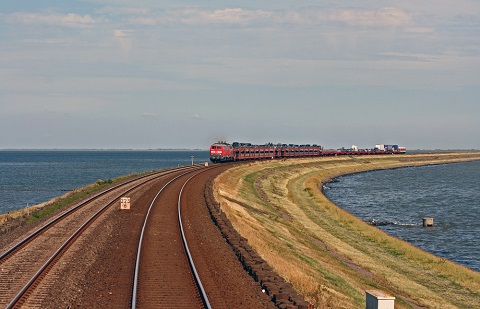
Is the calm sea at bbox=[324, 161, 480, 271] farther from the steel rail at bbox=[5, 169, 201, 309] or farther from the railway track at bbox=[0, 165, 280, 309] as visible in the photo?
the steel rail at bbox=[5, 169, 201, 309]

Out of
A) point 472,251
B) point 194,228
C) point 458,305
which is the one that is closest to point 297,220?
point 472,251

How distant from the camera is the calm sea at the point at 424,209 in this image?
139ft

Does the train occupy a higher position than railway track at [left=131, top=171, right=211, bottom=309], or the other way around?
the train

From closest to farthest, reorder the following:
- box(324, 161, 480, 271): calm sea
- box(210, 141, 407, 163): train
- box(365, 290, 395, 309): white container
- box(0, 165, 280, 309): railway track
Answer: box(365, 290, 395, 309): white container
box(0, 165, 280, 309): railway track
box(324, 161, 480, 271): calm sea
box(210, 141, 407, 163): train

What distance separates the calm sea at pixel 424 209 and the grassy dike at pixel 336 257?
10.6 ft

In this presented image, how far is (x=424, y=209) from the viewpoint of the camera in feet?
210

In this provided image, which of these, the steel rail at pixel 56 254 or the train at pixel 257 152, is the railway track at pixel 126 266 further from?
the train at pixel 257 152

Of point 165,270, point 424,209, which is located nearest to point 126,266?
point 165,270

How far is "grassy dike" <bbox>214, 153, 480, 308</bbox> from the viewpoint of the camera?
77.0 feet

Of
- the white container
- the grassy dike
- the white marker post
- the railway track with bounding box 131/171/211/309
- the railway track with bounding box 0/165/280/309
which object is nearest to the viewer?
the white container

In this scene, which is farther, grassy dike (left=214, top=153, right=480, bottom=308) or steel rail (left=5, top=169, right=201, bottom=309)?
grassy dike (left=214, top=153, right=480, bottom=308)

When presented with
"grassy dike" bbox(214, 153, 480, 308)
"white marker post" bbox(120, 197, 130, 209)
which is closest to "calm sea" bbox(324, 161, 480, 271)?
"grassy dike" bbox(214, 153, 480, 308)

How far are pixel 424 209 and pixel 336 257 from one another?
33.8 meters

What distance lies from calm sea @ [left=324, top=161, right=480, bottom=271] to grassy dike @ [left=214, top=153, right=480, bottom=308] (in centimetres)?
323
